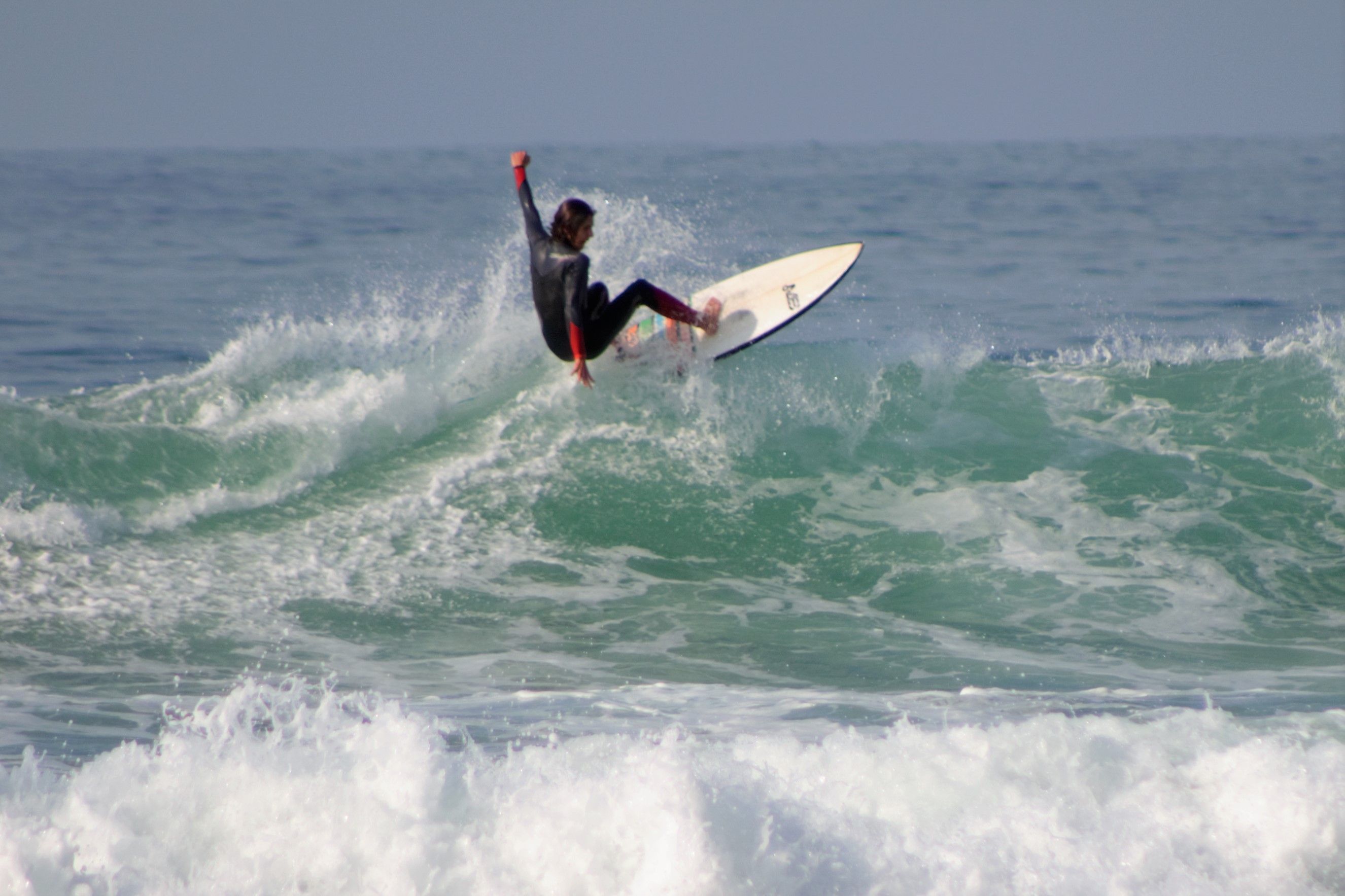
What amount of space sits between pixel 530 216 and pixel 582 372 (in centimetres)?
98

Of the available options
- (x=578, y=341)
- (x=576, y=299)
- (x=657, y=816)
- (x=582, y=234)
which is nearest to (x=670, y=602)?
(x=578, y=341)

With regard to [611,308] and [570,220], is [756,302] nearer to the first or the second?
[611,308]

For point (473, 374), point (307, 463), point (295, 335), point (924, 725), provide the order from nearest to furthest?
point (924, 725), point (307, 463), point (473, 374), point (295, 335)

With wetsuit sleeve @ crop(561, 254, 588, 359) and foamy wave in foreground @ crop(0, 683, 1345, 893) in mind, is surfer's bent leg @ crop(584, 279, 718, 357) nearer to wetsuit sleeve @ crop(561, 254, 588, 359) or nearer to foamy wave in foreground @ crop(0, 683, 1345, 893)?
wetsuit sleeve @ crop(561, 254, 588, 359)

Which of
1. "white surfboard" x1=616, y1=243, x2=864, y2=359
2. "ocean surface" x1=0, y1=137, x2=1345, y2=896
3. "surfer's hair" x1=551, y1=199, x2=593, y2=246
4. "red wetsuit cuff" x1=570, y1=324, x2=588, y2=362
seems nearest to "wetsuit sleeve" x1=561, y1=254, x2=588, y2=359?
"red wetsuit cuff" x1=570, y1=324, x2=588, y2=362

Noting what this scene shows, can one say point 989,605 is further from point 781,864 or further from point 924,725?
point 781,864

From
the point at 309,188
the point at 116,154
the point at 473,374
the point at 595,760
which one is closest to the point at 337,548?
the point at 473,374

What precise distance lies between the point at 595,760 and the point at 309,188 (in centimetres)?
3594

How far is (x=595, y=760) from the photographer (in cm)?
399

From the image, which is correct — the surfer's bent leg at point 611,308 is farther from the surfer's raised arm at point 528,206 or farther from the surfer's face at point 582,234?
the surfer's raised arm at point 528,206

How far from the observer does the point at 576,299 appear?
684 centimetres

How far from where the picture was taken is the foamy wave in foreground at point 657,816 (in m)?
Answer: 3.55

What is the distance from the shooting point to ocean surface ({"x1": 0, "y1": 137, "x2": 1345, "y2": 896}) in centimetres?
367

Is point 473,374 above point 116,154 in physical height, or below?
below
